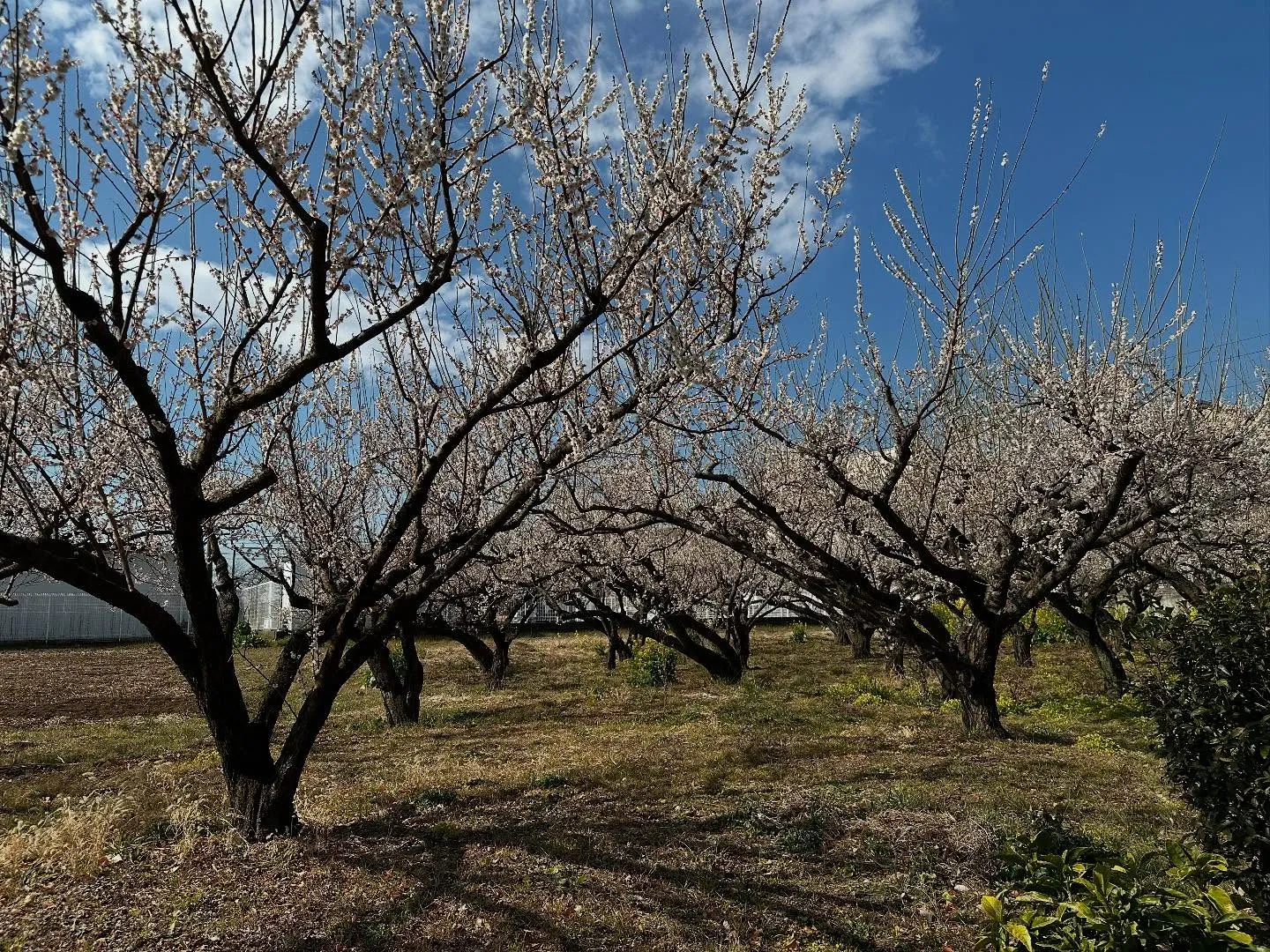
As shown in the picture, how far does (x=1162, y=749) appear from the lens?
3.89 metres

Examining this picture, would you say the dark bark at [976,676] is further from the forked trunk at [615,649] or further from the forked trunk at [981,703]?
the forked trunk at [615,649]

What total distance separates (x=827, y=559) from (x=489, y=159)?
5.68m

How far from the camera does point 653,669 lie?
51.1ft

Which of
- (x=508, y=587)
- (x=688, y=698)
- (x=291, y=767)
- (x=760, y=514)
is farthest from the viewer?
(x=508, y=587)

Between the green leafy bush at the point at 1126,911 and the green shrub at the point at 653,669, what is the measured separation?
475 inches

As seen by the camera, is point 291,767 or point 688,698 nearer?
point 291,767

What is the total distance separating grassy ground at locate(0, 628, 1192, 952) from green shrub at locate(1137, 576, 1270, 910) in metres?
1.30

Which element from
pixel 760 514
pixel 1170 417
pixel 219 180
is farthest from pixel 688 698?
pixel 219 180

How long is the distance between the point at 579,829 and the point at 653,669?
9.75m

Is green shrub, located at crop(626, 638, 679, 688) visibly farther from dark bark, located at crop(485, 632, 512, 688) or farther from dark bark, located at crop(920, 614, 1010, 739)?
dark bark, located at crop(920, 614, 1010, 739)

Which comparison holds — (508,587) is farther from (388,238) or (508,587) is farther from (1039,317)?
(388,238)

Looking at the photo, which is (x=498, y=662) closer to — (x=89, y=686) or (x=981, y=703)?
(x=89, y=686)

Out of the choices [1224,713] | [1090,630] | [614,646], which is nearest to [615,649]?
[614,646]

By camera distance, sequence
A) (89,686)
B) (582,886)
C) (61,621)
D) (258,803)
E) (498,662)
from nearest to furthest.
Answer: (582,886) → (258,803) → (498,662) → (89,686) → (61,621)
